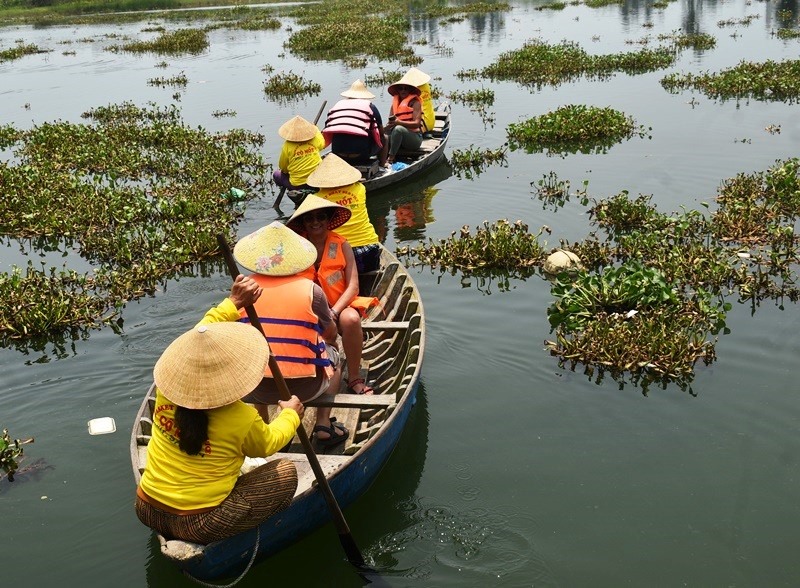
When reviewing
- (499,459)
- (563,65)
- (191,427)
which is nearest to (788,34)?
(563,65)

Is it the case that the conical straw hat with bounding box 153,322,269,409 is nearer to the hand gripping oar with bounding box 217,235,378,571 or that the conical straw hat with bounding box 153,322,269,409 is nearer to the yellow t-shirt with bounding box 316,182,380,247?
the hand gripping oar with bounding box 217,235,378,571

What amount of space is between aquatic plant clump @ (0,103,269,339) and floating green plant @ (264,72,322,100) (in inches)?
182

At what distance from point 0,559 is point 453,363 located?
416 centimetres

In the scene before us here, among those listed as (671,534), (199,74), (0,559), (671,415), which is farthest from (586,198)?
(199,74)

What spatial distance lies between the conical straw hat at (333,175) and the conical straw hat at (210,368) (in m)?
4.20

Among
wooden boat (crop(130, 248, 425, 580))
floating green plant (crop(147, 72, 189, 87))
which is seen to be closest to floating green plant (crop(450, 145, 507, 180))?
wooden boat (crop(130, 248, 425, 580))

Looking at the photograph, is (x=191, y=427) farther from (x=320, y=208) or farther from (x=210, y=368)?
(x=320, y=208)

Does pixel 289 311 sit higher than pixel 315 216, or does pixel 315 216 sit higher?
pixel 315 216

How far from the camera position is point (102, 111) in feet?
64.8

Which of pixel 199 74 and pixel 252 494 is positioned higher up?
pixel 199 74

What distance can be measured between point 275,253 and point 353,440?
1.57m

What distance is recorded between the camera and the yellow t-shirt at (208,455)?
420cm

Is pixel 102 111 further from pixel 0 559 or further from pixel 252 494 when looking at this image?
pixel 252 494

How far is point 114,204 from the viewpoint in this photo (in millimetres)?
12070
